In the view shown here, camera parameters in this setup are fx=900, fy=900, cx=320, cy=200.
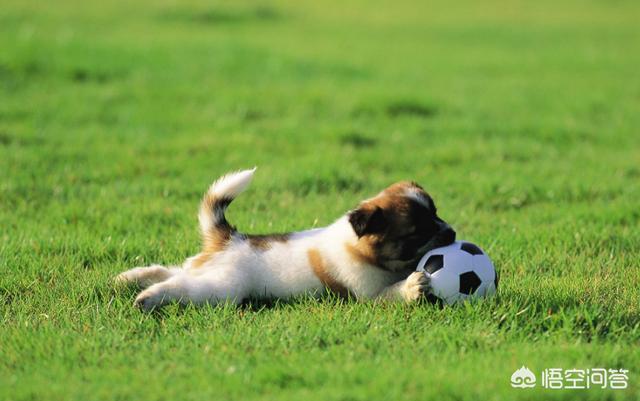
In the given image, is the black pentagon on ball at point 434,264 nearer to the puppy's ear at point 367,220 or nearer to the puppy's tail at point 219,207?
the puppy's ear at point 367,220

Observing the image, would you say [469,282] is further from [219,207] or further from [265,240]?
[219,207]

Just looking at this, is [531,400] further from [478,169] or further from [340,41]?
[340,41]

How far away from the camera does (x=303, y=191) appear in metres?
8.16

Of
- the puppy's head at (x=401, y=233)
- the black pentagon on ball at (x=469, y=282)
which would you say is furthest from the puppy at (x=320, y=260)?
the black pentagon on ball at (x=469, y=282)

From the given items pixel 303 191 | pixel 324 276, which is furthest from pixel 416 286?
pixel 303 191

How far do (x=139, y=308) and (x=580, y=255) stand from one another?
119 inches

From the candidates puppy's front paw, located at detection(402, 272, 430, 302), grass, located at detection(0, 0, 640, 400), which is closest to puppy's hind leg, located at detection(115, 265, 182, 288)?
grass, located at detection(0, 0, 640, 400)

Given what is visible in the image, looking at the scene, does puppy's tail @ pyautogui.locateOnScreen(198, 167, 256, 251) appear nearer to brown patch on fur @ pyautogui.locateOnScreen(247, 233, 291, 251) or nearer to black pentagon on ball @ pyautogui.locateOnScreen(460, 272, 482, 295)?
brown patch on fur @ pyautogui.locateOnScreen(247, 233, 291, 251)

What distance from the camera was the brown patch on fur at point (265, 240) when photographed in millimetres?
5430

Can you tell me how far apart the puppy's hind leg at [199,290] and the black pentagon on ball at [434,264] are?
1072 mm

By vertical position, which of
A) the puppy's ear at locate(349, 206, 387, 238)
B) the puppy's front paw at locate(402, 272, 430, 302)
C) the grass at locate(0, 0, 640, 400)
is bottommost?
the grass at locate(0, 0, 640, 400)

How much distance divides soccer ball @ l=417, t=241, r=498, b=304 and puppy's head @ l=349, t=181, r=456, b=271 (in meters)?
0.12

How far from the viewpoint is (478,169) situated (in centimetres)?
906

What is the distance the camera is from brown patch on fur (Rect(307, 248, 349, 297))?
17.2 ft
